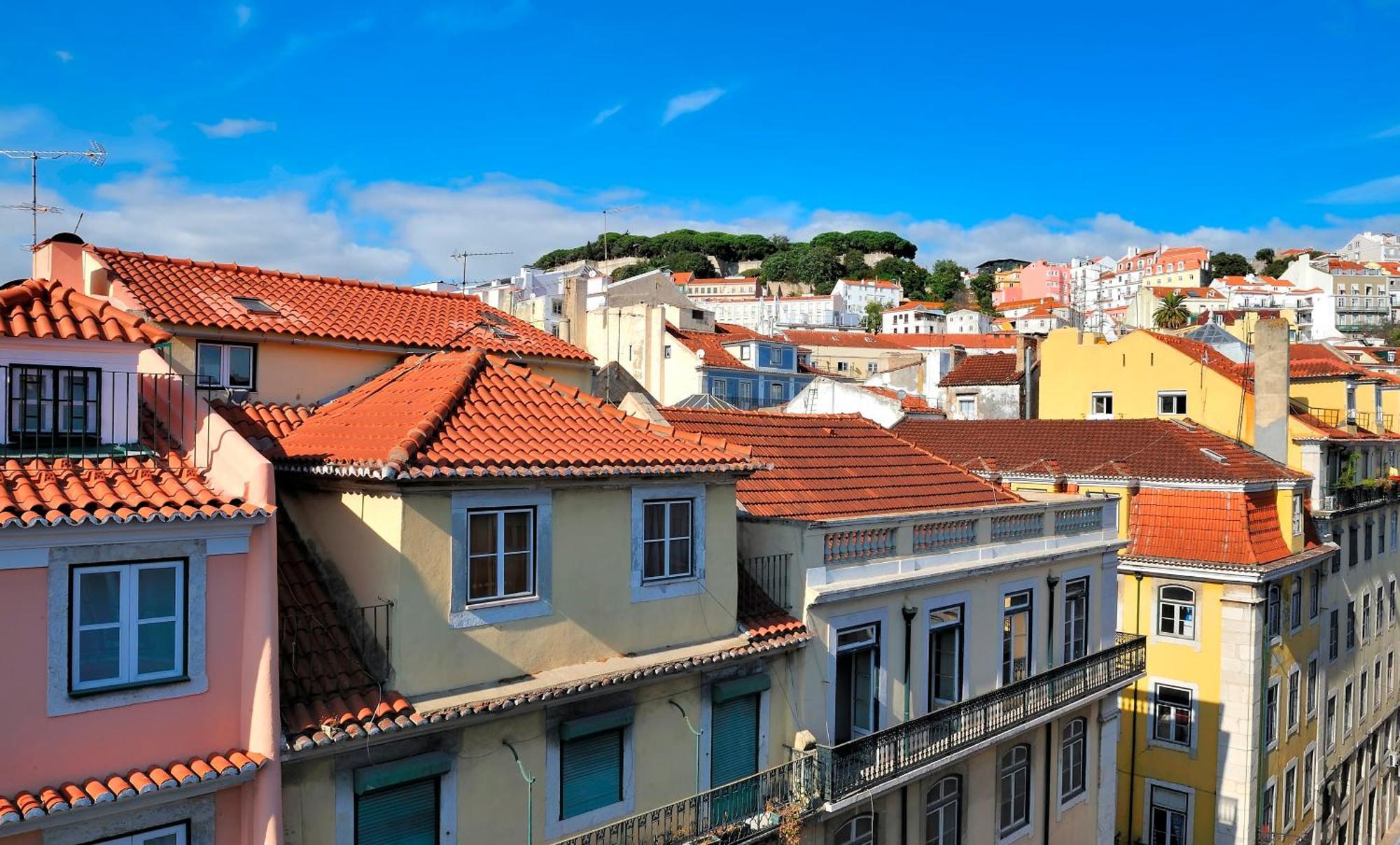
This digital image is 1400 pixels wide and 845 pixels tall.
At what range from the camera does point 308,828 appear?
362 inches

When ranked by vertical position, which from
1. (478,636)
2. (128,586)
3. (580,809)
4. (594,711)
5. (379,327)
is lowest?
(580,809)

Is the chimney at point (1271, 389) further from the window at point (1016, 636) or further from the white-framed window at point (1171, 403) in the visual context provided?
the window at point (1016, 636)

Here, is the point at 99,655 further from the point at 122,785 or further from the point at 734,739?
the point at 734,739

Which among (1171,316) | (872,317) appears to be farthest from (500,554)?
(872,317)

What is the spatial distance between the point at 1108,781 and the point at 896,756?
892 centimetres

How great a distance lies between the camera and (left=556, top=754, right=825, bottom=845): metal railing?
11.5 m

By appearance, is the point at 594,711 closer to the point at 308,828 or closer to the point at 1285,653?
the point at 308,828

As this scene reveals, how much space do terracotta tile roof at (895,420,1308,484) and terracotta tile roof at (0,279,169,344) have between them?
24.0 meters

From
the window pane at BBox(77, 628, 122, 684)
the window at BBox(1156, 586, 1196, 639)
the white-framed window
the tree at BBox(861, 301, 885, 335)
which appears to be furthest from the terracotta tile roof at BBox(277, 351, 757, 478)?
the tree at BBox(861, 301, 885, 335)

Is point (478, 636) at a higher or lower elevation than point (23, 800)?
higher

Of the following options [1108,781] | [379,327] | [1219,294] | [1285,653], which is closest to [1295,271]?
[1219,294]

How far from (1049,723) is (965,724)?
387 centimetres

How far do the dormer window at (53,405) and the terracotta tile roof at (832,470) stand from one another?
8.54 metres

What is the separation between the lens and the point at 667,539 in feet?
40.7
